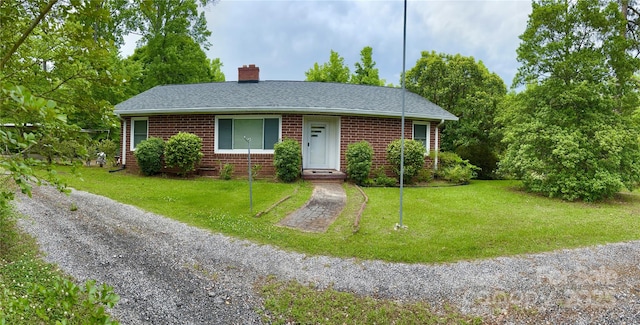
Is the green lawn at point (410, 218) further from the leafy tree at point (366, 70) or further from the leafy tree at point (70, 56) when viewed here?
A: the leafy tree at point (366, 70)

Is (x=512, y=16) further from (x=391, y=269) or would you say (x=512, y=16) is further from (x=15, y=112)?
(x=15, y=112)

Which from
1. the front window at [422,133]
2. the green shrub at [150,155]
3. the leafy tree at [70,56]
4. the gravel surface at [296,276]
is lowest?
the gravel surface at [296,276]

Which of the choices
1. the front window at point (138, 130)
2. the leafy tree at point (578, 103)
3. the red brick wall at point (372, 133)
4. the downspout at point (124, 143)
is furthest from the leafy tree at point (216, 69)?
the leafy tree at point (578, 103)

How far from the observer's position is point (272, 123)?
1265cm

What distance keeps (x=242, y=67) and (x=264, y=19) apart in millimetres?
4228

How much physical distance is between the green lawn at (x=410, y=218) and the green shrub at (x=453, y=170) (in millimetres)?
1557

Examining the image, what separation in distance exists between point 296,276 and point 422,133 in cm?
1115

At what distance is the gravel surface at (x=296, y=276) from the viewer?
360 cm

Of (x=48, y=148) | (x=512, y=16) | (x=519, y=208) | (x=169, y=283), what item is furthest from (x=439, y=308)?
(x=512, y=16)

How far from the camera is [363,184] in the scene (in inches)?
468

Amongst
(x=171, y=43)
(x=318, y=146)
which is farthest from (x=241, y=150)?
(x=171, y=43)

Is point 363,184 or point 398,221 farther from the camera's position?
point 363,184

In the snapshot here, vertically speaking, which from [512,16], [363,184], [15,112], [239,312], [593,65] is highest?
[512,16]

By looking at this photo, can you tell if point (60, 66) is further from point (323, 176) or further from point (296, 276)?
point (323, 176)
